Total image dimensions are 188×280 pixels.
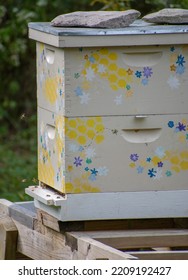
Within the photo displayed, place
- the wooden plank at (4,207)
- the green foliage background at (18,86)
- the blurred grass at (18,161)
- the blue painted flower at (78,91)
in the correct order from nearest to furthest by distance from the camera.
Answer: the blue painted flower at (78,91) < the wooden plank at (4,207) < the blurred grass at (18,161) < the green foliage background at (18,86)

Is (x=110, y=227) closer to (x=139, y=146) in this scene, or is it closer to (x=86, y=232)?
(x=86, y=232)

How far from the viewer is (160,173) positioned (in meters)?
3.66

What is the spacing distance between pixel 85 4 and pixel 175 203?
581 cm

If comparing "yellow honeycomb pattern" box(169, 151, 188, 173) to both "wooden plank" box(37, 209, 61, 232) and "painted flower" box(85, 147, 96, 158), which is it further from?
"wooden plank" box(37, 209, 61, 232)

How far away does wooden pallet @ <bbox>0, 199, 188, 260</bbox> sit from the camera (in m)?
3.46

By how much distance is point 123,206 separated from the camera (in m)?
3.65

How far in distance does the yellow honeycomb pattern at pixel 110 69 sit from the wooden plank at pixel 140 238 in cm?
59

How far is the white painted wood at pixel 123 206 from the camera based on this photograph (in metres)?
3.61

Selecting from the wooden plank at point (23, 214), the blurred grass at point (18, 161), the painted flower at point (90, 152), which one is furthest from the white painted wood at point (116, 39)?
the blurred grass at point (18, 161)

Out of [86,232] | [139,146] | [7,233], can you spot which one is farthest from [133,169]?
[7,233]

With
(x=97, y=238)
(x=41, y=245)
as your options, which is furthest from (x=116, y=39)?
(x=41, y=245)

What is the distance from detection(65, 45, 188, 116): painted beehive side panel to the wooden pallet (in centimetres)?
49

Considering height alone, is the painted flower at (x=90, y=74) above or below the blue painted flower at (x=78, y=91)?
above

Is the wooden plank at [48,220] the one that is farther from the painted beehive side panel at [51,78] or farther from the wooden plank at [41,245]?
the painted beehive side panel at [51,78]
